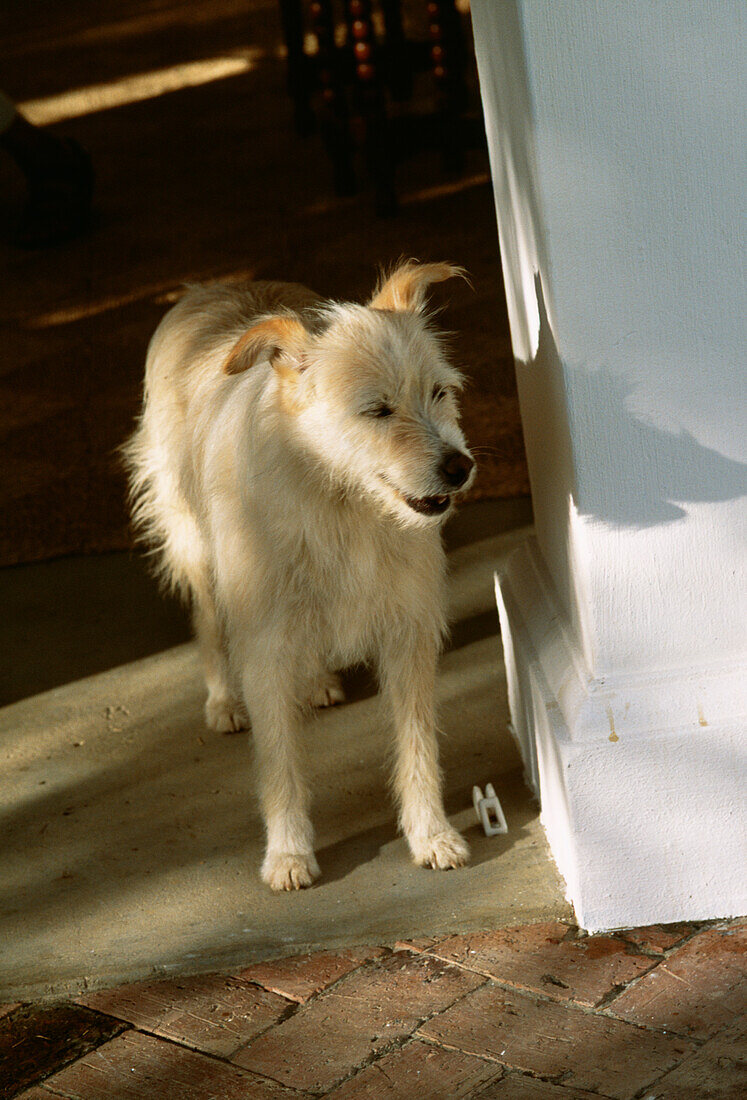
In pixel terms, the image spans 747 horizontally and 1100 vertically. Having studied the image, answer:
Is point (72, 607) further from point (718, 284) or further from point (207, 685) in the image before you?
point (718, 284)

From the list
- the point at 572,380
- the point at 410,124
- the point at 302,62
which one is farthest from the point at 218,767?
the point at 302,62

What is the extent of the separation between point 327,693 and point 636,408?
5.24 feet

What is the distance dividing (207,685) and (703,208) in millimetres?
2109

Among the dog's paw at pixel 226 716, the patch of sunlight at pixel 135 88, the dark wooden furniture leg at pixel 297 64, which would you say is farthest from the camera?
the patch of sunlight at pixel 135 88

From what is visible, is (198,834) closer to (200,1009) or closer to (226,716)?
(226,716)

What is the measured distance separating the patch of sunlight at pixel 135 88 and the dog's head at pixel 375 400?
9.84 m

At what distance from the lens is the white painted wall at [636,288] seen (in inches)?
87.0

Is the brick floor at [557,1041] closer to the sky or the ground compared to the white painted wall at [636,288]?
closer to the ground

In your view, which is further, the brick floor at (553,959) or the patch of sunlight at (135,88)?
the patch of sunlight at (135,88)

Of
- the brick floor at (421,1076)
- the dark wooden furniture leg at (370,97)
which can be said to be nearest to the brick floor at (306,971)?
the brick floor at (421,1076)

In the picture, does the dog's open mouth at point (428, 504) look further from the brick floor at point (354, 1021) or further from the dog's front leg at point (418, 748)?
the brick floor at point (354, 1021)

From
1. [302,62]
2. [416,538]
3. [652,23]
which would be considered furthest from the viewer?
[302,62]

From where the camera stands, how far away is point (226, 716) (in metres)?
3.64

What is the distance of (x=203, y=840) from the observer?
3.15m
